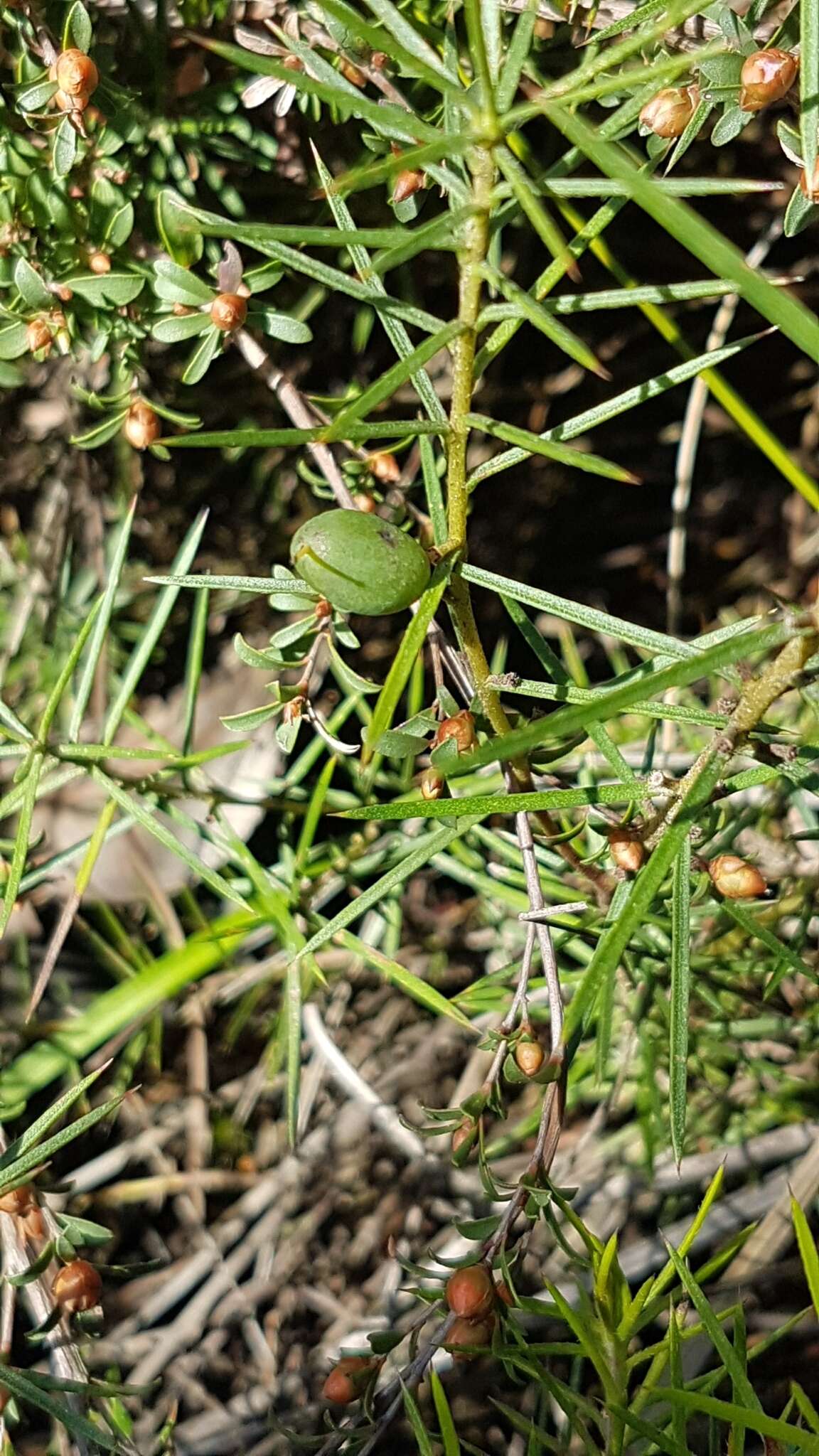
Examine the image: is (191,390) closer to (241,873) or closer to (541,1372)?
(241,873)

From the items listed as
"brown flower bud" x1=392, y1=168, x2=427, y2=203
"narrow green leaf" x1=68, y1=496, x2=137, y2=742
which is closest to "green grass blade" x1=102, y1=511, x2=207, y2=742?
"narrow green leaf" x1=68, y1=496, x2=137, y2=742

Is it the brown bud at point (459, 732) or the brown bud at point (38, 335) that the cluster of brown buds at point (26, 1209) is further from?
the brown bud at point (38, 335)

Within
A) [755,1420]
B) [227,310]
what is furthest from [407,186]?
[755,1420]

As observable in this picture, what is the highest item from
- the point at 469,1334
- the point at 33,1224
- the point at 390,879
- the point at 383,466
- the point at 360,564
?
the point at 360,564

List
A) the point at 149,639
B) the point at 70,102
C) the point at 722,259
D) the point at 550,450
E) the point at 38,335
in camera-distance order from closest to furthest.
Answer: the point at 722,259
the point at 550,450
the point at 70,102
the point at 38,335
the point at 149,639

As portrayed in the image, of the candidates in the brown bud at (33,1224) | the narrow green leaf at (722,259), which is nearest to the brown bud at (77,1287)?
the brown bud at (33,1224)

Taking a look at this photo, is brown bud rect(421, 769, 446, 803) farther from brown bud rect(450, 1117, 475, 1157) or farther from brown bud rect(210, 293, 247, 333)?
brown bud rect(210, 293, 247, 333)

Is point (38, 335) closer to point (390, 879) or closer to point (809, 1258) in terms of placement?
point (390, 879)
